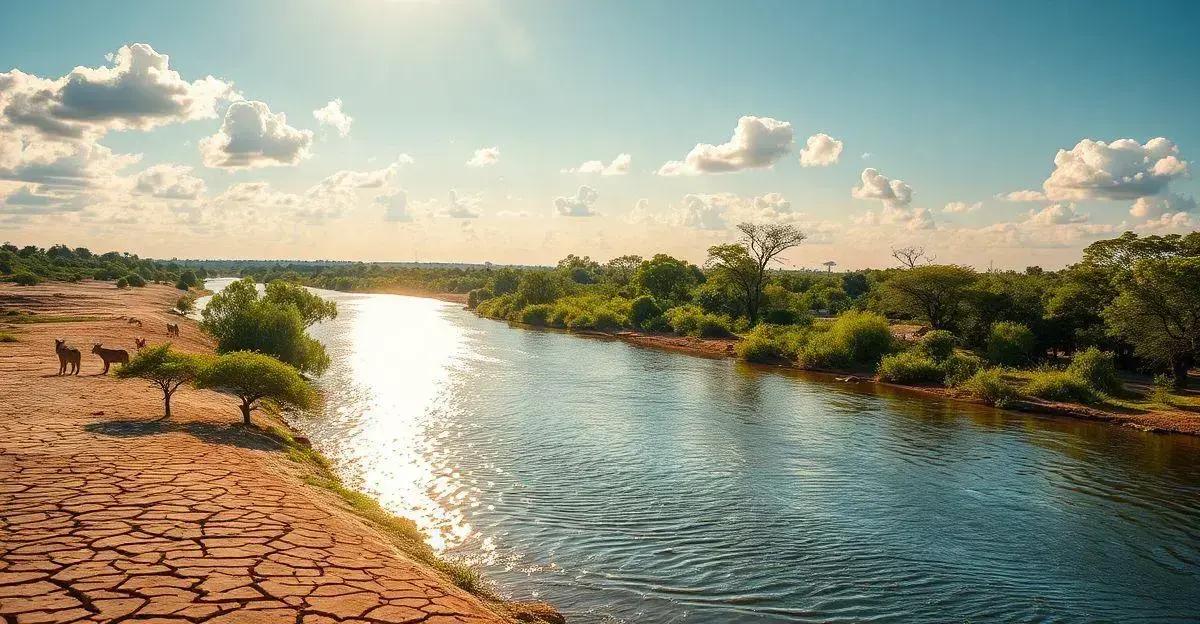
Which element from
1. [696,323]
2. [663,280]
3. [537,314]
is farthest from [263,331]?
[663,280]

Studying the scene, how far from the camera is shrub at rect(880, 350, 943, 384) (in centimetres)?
4212

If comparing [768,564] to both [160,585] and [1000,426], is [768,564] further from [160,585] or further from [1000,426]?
[1000,426]

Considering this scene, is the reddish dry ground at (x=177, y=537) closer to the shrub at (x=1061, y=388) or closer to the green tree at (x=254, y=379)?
the green tree at (x=254, y=379)

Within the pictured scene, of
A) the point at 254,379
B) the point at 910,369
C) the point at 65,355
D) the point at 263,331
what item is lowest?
the point at 910,369

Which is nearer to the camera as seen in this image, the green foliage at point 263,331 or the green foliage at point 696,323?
the green foliage at point 263,331

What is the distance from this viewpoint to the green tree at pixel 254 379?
18859 millimetres

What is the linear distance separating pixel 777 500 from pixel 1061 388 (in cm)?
2558

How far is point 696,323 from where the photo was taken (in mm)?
68938

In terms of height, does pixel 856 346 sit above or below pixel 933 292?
below

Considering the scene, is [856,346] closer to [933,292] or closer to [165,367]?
[933,292]

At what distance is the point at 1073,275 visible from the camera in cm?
4756

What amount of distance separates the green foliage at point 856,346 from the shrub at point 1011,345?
21.1 ft

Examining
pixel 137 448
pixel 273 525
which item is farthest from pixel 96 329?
pixel 273 525

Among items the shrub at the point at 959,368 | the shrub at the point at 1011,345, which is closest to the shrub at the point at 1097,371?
the shrub at the point at 959,368
